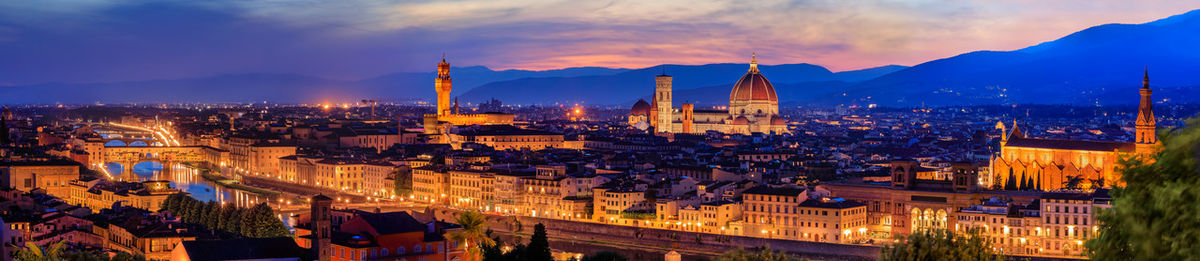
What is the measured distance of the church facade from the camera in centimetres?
9331

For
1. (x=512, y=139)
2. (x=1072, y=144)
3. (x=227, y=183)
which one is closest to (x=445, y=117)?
(x=512, y=139)

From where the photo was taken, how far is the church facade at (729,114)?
93.3 meters

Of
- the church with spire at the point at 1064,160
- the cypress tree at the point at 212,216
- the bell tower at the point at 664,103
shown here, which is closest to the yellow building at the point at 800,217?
the church with spire at the point at 1064,160

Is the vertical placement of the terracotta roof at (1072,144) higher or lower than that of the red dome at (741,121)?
lower

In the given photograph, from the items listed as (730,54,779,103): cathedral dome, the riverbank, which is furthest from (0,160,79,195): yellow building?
(730,54,779,103): cathedral dome

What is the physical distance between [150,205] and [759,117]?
2297 inches

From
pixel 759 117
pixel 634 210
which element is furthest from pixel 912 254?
pixel 759 117

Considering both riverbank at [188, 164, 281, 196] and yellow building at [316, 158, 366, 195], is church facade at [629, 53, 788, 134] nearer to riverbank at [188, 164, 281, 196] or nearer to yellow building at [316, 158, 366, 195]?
riverbank at [188, 164, 281, 196]

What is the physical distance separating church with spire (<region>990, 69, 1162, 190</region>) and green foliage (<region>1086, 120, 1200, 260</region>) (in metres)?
28.9

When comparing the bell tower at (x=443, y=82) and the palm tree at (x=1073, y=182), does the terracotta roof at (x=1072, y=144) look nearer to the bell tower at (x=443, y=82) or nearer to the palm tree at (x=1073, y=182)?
the palm tree at (x=1073, y=182)

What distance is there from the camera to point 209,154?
79312 millimetres

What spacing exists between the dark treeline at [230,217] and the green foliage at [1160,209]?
24.3 meters

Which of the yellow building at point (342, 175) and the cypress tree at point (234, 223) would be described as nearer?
the cypress tree at point (234, 223)

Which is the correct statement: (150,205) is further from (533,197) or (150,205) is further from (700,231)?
(700,231)
